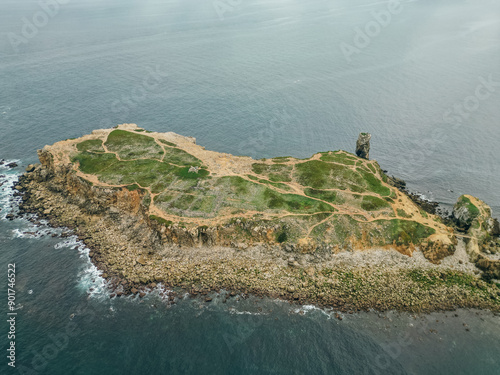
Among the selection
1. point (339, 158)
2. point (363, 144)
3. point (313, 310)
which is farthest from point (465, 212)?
point (313, 310)

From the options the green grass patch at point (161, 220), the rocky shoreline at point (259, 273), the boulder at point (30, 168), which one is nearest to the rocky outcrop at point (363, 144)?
the rocky shoreline at point (259, 273)

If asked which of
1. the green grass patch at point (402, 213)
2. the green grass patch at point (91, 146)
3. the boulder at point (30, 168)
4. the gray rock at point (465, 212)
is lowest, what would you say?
the gray rock at point (465, 212)

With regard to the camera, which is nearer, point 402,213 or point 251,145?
point 402,213

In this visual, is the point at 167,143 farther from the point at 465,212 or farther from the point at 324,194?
the point at 465,212

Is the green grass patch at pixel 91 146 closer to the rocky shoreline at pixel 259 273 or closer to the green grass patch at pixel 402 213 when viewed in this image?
the rocky shoreline at pixel 259 273

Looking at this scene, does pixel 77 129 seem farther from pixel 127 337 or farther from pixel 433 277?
pixel 433 277

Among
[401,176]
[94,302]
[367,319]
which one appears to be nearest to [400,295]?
[367,319]
